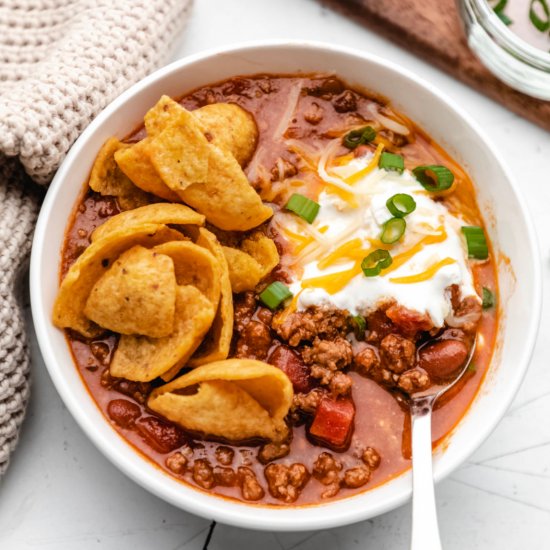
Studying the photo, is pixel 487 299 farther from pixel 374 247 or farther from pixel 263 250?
pixel 263 250

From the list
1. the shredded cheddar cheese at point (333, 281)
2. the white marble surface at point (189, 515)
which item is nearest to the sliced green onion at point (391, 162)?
the shredded cheddar cheese at point (333, 281)

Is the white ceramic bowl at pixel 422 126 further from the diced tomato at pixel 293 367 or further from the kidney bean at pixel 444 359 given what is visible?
the diced tomato at pixel 293 367

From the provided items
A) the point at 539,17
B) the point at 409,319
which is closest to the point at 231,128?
the point at 409,319

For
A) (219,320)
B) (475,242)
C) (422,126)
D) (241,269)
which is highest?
(422,126)

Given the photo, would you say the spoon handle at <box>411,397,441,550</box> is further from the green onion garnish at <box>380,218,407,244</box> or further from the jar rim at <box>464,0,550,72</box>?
the jar rim at <box>464,0,550,72</box>

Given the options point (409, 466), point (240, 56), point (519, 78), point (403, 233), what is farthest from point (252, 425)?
point (519, 78)

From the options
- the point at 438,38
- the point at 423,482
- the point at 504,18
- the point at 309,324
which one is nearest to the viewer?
the point at 423,482
